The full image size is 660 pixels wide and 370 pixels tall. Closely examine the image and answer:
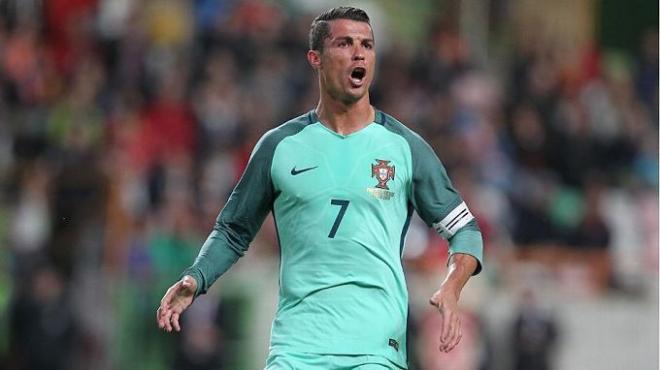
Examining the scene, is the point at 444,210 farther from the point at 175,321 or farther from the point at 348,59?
the point at 175,321

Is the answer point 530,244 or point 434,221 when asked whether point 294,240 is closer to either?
point 434,221

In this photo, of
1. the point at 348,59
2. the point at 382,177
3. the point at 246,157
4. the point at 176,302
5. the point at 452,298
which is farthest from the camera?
the point at 246,157

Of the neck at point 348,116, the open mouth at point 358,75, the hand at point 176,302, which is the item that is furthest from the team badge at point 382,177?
the hand at point 176,302

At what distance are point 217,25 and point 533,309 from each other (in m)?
4.47

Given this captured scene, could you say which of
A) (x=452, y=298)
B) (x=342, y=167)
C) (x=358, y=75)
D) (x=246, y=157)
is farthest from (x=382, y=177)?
(x=246, y=157)

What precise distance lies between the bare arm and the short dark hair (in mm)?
1157

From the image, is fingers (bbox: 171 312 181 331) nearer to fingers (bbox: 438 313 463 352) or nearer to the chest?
the chest

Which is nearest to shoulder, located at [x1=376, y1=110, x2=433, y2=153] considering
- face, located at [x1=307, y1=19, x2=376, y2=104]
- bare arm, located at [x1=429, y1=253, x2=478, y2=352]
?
face, located at [x1=307, y1=19, x2=376, y2=104]

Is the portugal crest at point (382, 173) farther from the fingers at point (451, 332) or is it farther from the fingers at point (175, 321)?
the fingers at point (175, 321)

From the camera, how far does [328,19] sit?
694cm

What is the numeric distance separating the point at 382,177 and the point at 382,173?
0.06 ft

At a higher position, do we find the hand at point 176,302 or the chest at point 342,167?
the chest at point 342,167

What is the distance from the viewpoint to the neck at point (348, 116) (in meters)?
6.90

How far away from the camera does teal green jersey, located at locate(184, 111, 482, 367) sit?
657 cm
